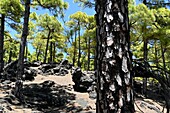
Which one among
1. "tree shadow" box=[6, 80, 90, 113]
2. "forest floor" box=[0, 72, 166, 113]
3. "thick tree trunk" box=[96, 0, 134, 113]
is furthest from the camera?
"tree shadow" box=[6, 80, 90, 113]

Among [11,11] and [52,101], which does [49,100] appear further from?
[11,11]

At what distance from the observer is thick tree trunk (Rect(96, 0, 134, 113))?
5.17ft

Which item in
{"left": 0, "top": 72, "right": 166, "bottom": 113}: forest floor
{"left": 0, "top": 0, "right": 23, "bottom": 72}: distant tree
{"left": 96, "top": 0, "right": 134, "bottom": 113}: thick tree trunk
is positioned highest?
{"left": 0, "top": 0, "right": 23, "bottom": 72}: distant tree

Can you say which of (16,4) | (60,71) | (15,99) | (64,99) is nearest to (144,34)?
(64,99)

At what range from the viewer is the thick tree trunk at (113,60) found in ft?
5.17

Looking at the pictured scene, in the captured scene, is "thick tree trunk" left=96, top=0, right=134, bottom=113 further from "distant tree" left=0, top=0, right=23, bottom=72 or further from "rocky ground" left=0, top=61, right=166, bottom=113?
"distant tree" left=0, top=0, right=23, bottom=72

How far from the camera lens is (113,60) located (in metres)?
1.63

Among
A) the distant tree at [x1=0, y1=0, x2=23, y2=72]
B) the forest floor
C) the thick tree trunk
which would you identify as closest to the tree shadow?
the forest floor

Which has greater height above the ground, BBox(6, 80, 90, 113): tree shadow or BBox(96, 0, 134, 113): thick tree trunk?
BBox(96, 0, 134, 113): thick tree trunk

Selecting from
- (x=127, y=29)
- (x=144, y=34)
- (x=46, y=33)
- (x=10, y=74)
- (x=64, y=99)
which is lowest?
(x=64, y=99)

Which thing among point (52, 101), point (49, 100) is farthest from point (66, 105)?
point (49, 100)

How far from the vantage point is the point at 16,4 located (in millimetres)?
13953

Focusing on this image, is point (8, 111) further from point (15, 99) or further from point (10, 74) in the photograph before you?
point (10, 74)

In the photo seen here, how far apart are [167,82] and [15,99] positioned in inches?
321
